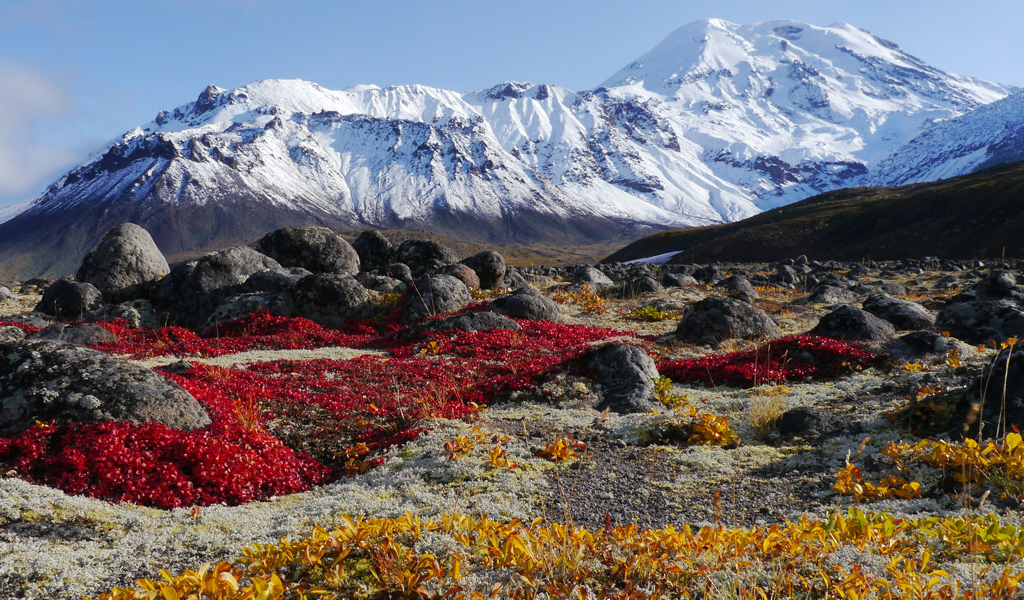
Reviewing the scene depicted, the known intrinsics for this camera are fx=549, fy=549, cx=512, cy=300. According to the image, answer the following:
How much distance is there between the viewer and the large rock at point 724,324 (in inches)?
656

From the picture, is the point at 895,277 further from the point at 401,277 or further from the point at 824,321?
the point at 401,277

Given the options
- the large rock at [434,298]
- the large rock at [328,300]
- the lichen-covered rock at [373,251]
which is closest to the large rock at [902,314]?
the large rock at [434,298]

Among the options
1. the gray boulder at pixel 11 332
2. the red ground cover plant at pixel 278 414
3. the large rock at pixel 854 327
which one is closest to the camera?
the red ground cover plant at pixel 278 414

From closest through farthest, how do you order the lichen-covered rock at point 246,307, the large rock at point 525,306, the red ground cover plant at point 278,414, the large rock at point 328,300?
the red ground cover plant at point 278,414, the large rock at point 525,306, the lichen-covered rock at point 246,307, the large rock at point 328,300

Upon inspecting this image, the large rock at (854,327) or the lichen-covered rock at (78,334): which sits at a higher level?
the lichen-covered rock at (78,334)

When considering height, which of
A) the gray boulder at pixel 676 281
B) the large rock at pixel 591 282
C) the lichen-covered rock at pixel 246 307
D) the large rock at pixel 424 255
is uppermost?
the large rock at pixel 424 255

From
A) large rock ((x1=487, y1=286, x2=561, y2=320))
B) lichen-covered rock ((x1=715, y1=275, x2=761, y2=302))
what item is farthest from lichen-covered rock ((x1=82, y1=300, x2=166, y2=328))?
lichen-covered rock ((x1=715, y1=275, x2=761, y2=302))

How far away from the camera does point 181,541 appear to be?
5082 millimetres

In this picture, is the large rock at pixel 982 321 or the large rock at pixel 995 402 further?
the large rock at pixel 982 321

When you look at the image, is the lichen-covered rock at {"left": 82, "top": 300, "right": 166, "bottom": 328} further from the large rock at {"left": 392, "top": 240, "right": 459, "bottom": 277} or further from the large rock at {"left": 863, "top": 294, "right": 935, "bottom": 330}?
the large rock at {"left": 863, "top": 294, "right": 935, "bottom": 330}

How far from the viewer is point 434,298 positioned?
21.0 metres

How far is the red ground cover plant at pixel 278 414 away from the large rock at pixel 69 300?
968cm

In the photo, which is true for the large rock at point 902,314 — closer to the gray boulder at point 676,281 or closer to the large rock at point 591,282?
the large rock at point 591,282

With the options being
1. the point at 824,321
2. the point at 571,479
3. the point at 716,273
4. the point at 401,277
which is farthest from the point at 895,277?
the point at 571,479
